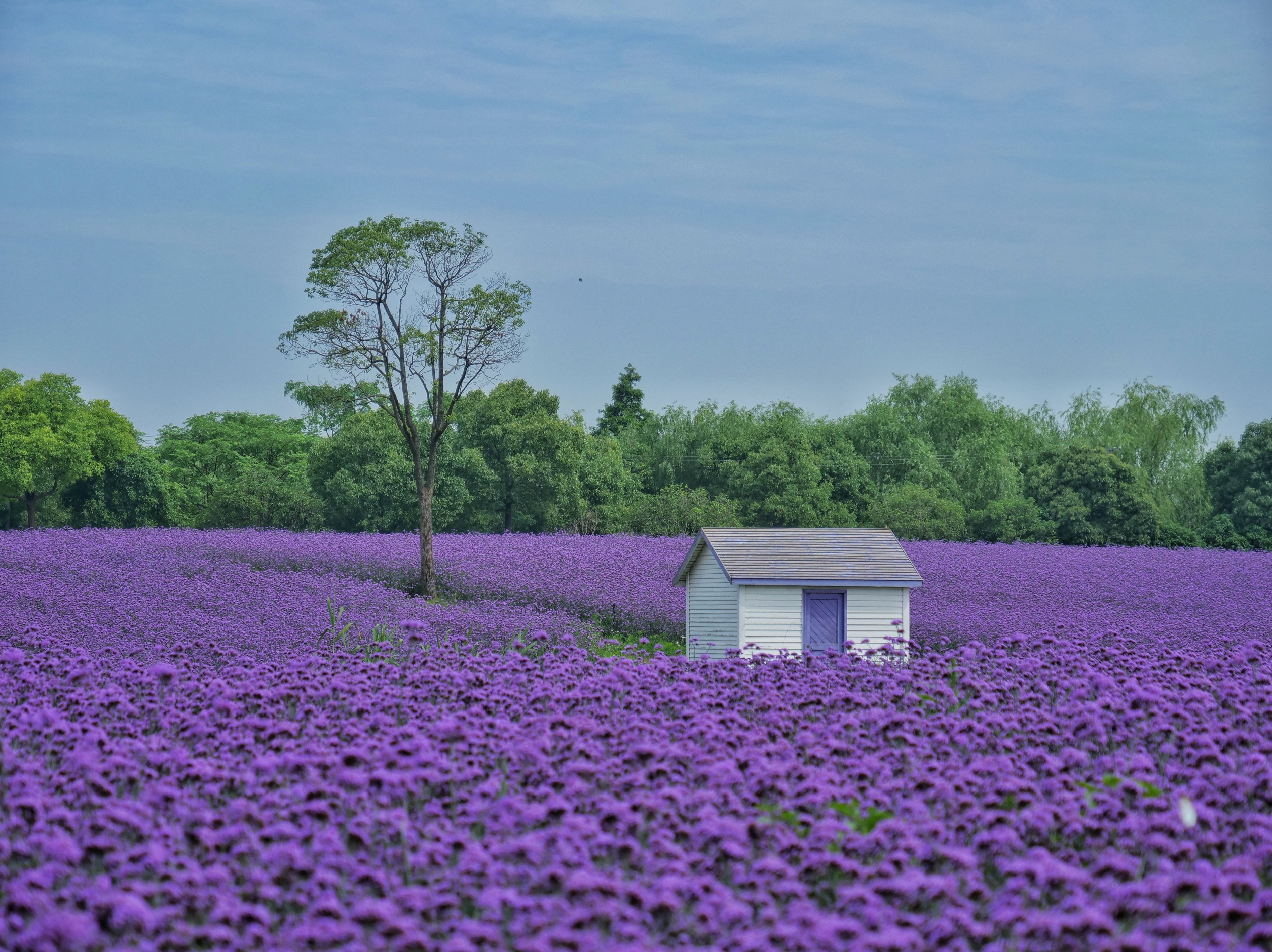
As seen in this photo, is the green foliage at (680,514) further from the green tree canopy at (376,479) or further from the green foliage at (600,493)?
the green tree canopy at (376,479)

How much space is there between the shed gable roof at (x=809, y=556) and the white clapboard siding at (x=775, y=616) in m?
0.30

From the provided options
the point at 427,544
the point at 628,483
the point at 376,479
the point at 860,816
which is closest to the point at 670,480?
the point at 628,483

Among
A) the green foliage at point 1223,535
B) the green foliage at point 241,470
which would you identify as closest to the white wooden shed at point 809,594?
the green foliage at point 241,470

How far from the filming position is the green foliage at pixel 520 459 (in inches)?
1684

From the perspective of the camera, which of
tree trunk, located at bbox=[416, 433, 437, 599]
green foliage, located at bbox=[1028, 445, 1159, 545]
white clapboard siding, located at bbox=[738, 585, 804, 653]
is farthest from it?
green foliage, located at bbox=[1028, 445, 1159, 545]

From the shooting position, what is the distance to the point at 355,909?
3961 millimetres

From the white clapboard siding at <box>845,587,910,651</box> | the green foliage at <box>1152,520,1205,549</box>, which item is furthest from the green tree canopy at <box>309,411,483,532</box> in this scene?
the white clapboard siding at <box>845,587,910,651</box>

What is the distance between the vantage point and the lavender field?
413 centimetres

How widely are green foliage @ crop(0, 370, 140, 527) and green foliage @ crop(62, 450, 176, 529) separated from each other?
464 mm

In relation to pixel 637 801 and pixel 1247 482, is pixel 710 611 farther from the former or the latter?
pixel 1247 482

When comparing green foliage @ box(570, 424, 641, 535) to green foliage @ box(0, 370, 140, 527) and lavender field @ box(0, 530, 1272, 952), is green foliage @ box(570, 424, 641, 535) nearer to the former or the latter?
green foliage @ box(0, 370, 140, 527)

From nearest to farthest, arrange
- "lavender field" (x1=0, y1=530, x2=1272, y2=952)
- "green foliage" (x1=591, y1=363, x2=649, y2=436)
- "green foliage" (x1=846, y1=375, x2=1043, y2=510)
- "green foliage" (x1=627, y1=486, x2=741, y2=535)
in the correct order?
"lavender field" (x1=0, y1=530, x2=1272, y2=952) → "green foliage" (x1=627, y1=486, x2=741, y2=535) → "green foliage" (x1=846, y1=375, x2=1043, y2=510) → "green foliage" (x1=591, y1=363, x2=649, y2=436)

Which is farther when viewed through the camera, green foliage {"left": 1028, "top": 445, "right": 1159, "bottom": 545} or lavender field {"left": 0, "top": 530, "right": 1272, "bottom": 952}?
green foliage {"left": 1028, "top": 445, "right": 1159, "bottom": 545}

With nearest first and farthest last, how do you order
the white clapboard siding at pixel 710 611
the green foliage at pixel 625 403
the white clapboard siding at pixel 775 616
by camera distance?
the white clapboard siding at pixel 775 616
the white clapboard siding at pixel 710 611
the green foliage at pixel 625 403
